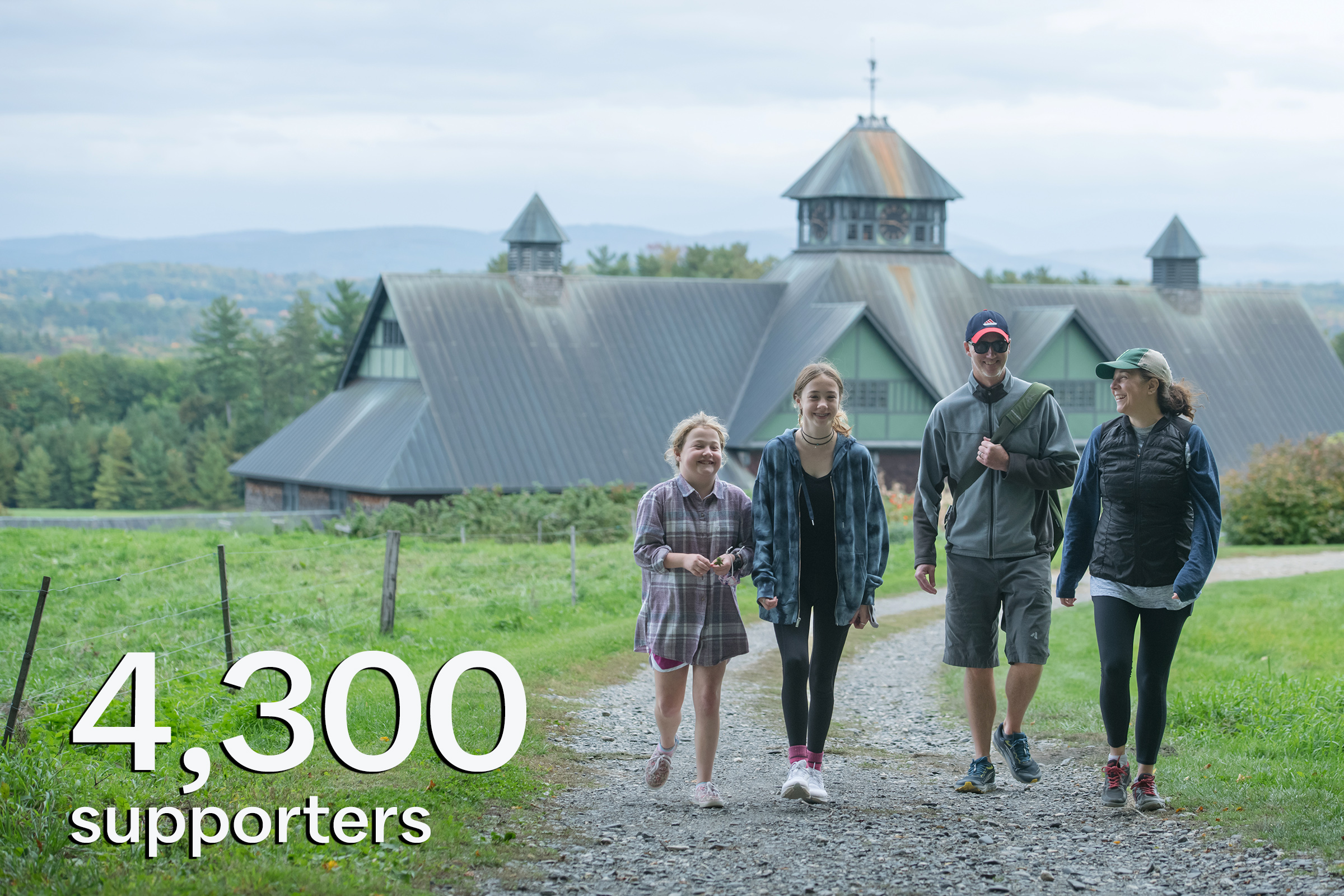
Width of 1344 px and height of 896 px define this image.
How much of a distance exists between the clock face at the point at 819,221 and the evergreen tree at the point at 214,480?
5146 cm

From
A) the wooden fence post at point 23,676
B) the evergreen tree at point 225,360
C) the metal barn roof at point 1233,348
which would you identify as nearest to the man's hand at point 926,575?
the wooden fence post at point 23,676

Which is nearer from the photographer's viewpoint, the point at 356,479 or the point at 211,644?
the point at 211,644

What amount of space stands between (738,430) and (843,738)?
25188 mm

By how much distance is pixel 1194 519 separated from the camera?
6691mm

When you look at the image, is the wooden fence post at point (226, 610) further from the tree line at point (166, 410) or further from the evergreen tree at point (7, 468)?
the evergreen tree at point (7, 468)

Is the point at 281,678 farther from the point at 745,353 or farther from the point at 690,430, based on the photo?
the point at 745,353

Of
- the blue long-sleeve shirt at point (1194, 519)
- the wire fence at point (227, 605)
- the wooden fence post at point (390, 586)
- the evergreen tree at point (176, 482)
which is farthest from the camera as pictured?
the evergreen tree at point (176, 482)

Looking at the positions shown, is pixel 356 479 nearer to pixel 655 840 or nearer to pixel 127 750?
pixel 127 750

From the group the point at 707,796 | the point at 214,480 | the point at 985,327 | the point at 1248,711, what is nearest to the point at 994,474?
the point at 985,327

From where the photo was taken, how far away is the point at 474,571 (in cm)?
1748

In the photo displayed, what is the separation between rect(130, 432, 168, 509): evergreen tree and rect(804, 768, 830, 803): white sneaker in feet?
267

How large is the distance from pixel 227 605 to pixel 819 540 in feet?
17.1

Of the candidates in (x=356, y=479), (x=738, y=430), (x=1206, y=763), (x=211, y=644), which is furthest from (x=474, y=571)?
(x=738, y=430)

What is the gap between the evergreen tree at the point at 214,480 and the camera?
270ft
